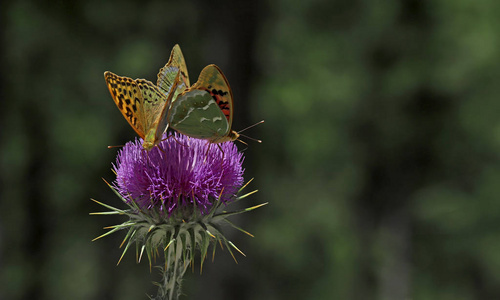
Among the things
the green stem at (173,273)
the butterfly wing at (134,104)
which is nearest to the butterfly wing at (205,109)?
the butterfly wing at (134,104)

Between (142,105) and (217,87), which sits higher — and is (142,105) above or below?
below

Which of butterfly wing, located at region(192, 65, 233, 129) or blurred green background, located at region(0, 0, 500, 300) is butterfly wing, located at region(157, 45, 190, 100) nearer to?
butterfly wing, located at region(192, 65, 233, 129)

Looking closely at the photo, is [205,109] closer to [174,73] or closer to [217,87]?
[217,87]

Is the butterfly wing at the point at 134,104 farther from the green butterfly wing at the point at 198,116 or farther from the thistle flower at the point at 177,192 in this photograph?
the thistle flower at the point at 177,192

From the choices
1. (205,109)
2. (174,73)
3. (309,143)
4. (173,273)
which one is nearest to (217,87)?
(205,109)

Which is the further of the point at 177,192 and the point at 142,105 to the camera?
the point at 177,192

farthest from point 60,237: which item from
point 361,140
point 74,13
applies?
point 361,140
